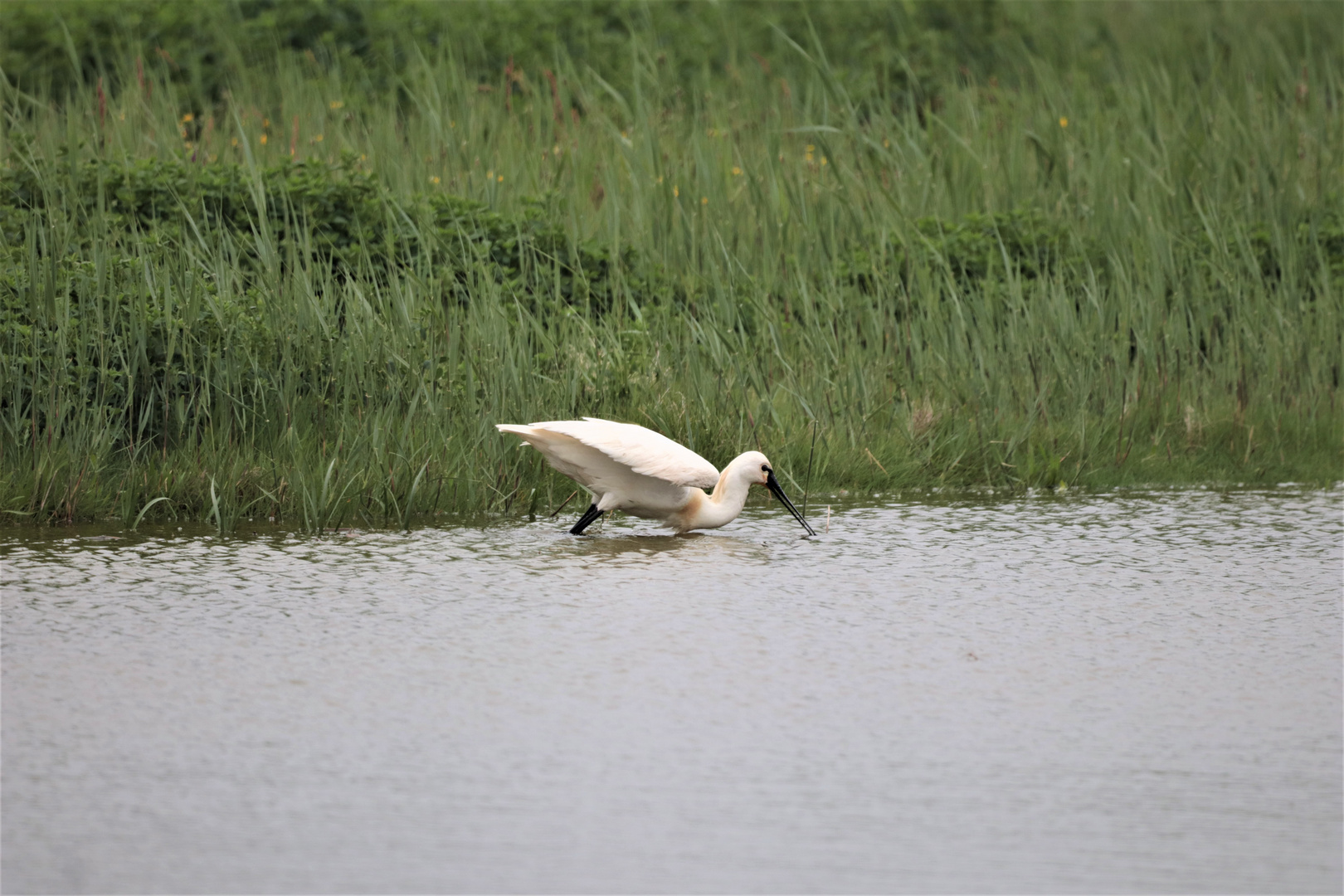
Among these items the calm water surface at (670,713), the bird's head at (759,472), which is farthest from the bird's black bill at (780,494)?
the calm water surface at (670,713)

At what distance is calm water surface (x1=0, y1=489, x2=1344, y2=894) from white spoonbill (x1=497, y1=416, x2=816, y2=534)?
0.16 metres

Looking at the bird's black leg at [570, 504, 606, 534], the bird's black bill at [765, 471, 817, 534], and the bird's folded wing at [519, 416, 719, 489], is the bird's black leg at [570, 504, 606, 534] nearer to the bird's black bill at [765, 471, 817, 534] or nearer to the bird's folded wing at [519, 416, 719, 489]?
the bird's folded wing at [519, 416, 719, 489]

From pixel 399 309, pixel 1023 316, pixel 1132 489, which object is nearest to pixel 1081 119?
pixel 1023 316

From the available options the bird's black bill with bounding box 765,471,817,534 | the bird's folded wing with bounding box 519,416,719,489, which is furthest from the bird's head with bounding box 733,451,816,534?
the bird's folded wing with bounding box 519,416,719,489

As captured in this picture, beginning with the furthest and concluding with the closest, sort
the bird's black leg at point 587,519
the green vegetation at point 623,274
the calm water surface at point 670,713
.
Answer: the green vegetation at point 623,274 → the bird's black leg at point 587,519 → the calm water surface at point 670,713

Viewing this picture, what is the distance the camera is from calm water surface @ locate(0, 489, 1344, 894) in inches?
120

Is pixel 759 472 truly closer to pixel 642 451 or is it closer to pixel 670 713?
pixel 642 451

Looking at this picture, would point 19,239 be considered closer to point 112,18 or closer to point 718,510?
point 718,510

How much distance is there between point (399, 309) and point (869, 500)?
6.58 ft

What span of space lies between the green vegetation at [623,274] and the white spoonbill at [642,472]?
536 millimetres

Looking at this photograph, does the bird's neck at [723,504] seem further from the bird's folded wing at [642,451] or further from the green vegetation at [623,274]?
the green vegetation at [623,274]

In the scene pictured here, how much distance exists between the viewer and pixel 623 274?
822 centimetres

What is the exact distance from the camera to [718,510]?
5762 millimetres

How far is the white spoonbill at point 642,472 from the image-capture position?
18.1 feet
